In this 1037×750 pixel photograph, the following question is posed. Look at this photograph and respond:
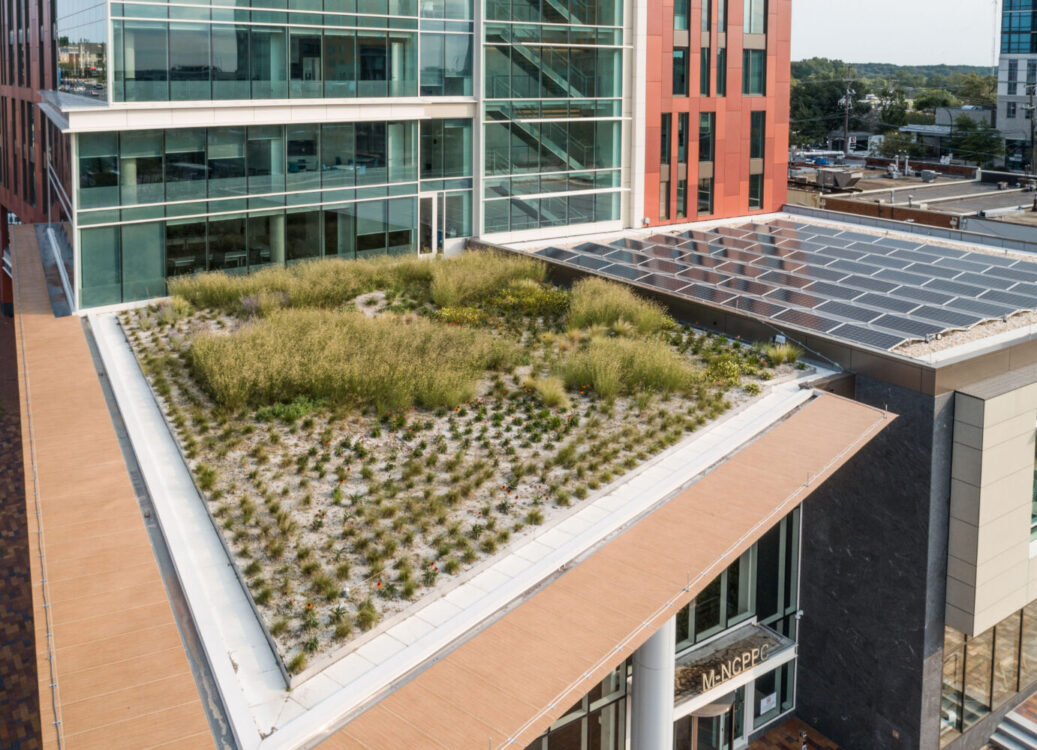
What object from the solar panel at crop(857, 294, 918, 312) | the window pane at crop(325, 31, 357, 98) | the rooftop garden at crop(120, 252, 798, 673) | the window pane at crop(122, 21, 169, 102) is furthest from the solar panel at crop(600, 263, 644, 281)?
the window pane at crop(122, 21, 169, 102)

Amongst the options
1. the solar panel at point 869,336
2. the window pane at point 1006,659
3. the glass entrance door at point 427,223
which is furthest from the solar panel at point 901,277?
the glass entrance door at point 427,223

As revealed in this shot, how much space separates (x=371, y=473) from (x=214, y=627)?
386cm

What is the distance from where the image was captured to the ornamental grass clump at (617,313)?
20047 millimetres

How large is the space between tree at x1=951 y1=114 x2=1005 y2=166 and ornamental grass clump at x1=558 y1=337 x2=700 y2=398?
78.1 meters

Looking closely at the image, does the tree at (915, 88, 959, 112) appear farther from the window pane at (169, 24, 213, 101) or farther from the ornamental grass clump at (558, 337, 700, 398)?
the ornamental grass clump at (558, 337, 700, 398)

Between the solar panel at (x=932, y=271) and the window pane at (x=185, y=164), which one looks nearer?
the window pane at (x=185, y=164)

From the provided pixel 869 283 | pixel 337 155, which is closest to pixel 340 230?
pixel 337 155

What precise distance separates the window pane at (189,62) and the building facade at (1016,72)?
7973cm

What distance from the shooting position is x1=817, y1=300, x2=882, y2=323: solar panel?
18.8 metres

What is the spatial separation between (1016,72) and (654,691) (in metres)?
92.5

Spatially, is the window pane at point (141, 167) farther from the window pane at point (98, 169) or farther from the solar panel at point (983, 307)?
the solar panel at point (983, 307)

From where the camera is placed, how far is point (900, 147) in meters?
88.8

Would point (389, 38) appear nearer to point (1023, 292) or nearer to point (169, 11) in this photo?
point (169, 11)

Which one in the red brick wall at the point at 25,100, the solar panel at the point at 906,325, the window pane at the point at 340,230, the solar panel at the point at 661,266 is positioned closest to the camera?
the solar panel at the point at 906,325
